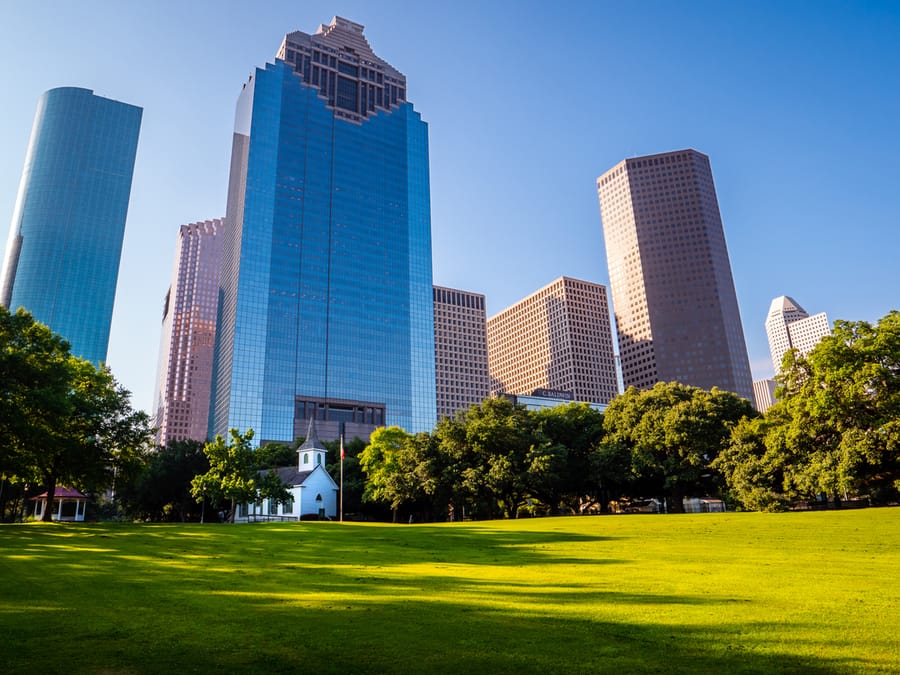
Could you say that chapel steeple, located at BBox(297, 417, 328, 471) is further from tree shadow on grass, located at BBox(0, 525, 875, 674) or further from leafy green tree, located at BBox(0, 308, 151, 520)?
tree shadow on grass, located at BBox(0, 525, 875, 674)

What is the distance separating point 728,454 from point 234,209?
552 feet

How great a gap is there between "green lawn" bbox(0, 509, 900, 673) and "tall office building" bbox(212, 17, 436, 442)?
456 feet

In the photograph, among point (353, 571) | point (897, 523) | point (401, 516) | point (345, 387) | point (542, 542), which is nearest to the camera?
point (353, 571)

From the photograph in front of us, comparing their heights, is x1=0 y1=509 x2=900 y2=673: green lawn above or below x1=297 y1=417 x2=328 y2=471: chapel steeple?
below

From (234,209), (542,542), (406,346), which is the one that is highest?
(234,209)

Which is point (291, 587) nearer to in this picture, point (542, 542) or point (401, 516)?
point (542, 542)

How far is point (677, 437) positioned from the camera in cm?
6350

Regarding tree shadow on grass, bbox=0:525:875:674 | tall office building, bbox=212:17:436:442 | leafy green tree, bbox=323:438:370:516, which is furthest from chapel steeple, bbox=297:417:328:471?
tree shadow on grass, bbox=0:525:875:674

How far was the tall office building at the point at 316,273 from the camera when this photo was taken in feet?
536

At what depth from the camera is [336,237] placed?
18175 cm

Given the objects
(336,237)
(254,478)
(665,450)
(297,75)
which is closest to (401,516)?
(254,478)

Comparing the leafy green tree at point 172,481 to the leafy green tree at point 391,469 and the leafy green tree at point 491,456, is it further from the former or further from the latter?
the leafy green tree at point 491,456

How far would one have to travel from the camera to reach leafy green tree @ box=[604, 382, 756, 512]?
64312 millimetres

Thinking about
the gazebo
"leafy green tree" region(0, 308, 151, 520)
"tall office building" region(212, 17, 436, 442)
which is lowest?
the gazebo
